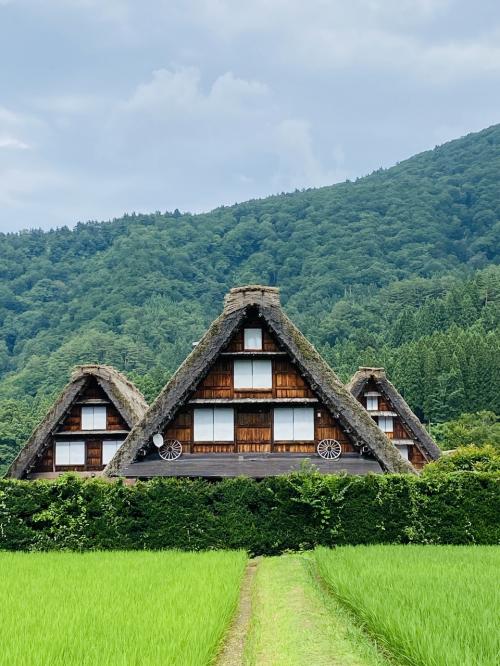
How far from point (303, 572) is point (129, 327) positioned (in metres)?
102

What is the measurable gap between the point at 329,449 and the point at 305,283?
115994 millimetres

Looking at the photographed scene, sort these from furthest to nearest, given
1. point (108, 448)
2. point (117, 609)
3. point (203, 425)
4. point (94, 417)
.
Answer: point (108, 448), point (94, 417), point (203, 425), point (117, 609)

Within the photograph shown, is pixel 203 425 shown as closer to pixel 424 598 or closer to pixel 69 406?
pixel 69 406

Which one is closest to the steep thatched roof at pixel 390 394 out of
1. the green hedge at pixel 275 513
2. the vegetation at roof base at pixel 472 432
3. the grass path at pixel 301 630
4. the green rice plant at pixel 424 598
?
the green hedge at pixel 275 513

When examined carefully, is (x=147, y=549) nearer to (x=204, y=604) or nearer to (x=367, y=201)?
(x=204, y=604)

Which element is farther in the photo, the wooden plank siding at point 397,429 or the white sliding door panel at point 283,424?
the wooden plank siding at point 397,429

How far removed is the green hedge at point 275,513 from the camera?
53.8 feet

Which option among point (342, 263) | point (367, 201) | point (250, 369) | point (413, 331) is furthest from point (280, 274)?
point (250, 369)

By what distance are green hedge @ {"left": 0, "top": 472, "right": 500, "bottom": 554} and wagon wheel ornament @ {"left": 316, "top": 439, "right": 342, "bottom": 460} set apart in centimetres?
344

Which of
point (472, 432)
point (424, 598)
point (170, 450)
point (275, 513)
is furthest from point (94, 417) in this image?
point (472, 432)

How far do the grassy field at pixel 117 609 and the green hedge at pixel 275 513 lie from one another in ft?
7.43

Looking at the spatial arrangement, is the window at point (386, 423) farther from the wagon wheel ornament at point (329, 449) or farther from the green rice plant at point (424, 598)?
the green rice plant at point (424, 598)

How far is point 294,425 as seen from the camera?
20281mm

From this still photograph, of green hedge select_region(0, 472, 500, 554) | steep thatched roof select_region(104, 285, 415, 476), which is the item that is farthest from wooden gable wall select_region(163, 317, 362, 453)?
green hedge select_region(0, 472, 500, 554)
